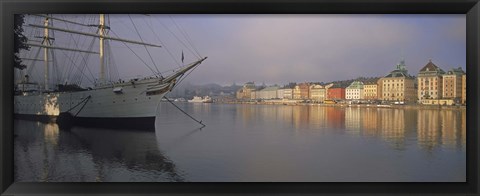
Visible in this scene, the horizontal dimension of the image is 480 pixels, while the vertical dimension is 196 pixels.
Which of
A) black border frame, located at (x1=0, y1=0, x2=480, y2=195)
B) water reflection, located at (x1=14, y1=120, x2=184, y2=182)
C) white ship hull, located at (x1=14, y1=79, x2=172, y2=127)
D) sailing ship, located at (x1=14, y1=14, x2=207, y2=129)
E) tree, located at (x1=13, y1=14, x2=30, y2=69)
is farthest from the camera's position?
white ship hull, located at (x1=14, y1=79, x2=172, y2=127)

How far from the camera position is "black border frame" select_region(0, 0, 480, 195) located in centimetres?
288

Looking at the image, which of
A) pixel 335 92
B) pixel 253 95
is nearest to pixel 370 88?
pixel 335 92

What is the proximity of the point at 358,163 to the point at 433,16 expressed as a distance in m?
1.26

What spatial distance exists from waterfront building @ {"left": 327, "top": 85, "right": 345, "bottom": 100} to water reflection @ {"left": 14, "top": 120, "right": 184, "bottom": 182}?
1354mm

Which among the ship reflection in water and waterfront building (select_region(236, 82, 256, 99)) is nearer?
the ship reflection in water

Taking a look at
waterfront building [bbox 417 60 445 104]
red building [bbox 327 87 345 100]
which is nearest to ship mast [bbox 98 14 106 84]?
red building [bbox 327 87 345 100]

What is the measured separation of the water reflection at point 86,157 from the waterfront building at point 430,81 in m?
2.02

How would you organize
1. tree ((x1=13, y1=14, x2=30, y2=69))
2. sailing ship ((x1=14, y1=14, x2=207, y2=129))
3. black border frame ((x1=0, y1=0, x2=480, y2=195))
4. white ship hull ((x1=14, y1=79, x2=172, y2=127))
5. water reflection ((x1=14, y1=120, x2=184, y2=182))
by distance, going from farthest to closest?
1. white ship hull ((x1=14, y1=79, x2=172, y2=127))
2. sailing ship ((x1=14, y1=14, x2=207, y2=129))
3. water reflection ((x1=14, y1=120, x2=184, y2=182))
4. tree ((x1=13, y1=14, x2=30, y2=69))
5. black border frame ((x1=0, y1=0, x2=480, y2=195))

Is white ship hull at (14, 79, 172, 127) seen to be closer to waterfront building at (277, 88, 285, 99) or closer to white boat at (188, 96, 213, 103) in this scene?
white boat at (188, 96, 213, 103)

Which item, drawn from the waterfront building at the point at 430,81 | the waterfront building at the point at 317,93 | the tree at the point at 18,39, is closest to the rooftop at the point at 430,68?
the waterfront building at the point at 430,81

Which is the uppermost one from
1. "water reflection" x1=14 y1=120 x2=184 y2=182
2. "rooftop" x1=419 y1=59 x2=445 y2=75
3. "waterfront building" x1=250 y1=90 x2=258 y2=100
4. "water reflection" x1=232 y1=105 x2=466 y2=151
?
"rooftop" x1=419 y1=59 x2=445 y2=75

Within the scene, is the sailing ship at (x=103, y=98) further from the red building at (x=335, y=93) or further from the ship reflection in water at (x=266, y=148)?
the red building at (x=335, y=93)

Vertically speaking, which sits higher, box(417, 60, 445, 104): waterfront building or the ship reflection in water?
box(417, 60, 445, 104): waterfront building

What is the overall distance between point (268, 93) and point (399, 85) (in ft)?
3.35
